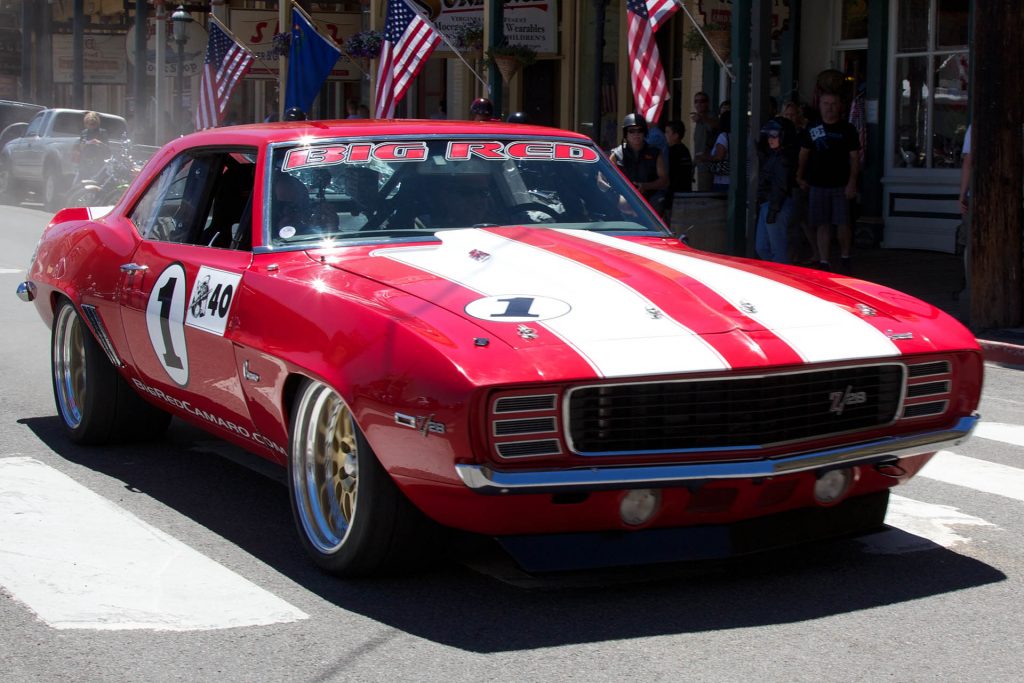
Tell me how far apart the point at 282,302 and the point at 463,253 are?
701 millimetres

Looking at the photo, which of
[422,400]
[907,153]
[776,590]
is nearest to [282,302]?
[422,400]

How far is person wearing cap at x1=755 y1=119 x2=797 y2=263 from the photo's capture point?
13.8 m

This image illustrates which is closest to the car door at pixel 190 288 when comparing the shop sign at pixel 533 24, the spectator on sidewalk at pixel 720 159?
the spectator on sidewalk at pixel 720 159

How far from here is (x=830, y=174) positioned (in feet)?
46.0

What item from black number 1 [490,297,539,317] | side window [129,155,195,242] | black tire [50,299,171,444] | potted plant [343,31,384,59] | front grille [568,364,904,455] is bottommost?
black tire [50,299,171,444]

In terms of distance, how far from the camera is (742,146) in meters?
15.2

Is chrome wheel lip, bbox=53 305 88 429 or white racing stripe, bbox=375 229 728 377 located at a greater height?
white racing stripe, bbox=375 229 728 377

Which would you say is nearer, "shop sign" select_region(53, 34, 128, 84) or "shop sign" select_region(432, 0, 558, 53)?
"shop sign" select_region(432, 0, 558, 53)

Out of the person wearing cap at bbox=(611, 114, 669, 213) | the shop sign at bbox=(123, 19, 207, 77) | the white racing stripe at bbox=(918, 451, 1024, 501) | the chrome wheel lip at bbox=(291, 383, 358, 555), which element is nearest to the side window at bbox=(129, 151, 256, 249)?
the chrome wheel lip at bbox=(291, 383, 358, 555)

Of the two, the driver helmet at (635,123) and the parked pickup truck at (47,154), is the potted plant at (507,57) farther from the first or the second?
the parked pickup truck at (47,154)

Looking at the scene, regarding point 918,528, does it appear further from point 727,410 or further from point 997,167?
point 997,167

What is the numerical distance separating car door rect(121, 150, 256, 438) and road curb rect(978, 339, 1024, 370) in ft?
21.0

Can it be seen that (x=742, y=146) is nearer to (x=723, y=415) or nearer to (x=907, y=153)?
(x=907, y=153)

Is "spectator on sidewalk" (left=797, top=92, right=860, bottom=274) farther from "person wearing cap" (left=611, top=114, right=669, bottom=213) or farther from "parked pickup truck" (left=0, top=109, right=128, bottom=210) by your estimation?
"parked pickup truck" (left=0, top=109, right=128, bottom=210)
